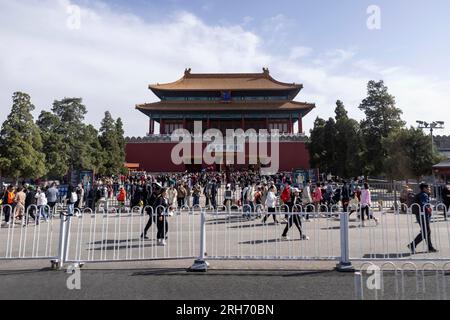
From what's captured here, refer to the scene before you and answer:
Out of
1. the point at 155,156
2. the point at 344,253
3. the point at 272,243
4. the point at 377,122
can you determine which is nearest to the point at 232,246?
the point at 272,243

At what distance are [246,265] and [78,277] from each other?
7.85 feet

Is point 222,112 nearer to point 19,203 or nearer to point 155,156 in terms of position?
point 155,156

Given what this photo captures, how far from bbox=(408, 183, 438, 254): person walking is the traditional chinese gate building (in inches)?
1076

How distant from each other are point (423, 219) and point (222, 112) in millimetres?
31658

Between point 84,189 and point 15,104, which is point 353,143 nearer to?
point 84,189

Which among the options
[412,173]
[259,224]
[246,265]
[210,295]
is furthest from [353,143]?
[210,295]

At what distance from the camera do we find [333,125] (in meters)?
22.2

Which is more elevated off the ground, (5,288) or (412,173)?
(412,173)

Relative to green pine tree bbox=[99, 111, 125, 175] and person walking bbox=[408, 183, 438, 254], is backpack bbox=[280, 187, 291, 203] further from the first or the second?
green pine tree bbox=[99, 111, 125, 175]

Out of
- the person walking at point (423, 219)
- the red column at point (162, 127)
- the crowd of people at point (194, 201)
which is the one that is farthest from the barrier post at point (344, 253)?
the red column at point (162, 127)

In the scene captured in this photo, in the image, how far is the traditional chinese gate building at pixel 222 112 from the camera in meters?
34.9

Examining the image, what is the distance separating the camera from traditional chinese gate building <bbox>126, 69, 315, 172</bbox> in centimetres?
3488

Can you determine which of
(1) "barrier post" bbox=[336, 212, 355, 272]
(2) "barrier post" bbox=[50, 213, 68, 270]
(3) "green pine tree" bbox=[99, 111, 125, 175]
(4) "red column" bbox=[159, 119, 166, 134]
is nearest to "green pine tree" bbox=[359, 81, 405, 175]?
(1) "barrier post" bbox=[336, 212, 355, 272]

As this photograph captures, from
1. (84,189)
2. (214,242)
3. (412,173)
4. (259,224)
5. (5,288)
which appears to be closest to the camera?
(5,288)
